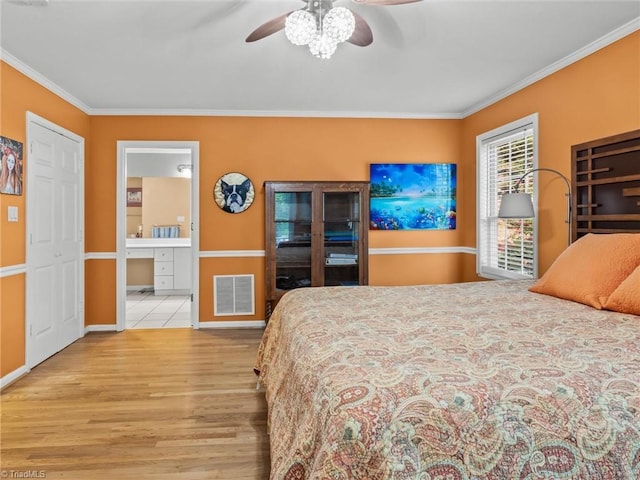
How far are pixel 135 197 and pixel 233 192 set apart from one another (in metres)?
3.62

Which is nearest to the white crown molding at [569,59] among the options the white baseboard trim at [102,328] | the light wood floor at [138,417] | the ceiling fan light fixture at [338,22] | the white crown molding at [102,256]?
the ceiling fan light fixture at [338,22]

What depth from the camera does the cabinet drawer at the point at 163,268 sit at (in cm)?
Result: 669

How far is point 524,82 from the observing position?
3535 mm

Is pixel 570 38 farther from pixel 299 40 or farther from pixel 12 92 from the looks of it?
pixel 12 92

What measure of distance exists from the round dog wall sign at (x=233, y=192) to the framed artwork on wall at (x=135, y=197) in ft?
11.3

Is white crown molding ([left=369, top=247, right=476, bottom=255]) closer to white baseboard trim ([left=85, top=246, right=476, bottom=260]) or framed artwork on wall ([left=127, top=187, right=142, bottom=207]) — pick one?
white baseboard trim ([left=85, top=246, right=476, bottom=260])

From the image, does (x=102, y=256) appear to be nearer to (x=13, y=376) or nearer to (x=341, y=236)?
(x=13, y=376)

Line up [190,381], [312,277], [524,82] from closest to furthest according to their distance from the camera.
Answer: [190,381] → [524,82] → [312,277]

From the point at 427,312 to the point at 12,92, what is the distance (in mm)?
3388

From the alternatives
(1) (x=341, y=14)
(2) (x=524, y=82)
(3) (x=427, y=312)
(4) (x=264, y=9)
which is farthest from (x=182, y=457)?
(2) (x=524, y=82)

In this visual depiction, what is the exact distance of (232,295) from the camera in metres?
4.61

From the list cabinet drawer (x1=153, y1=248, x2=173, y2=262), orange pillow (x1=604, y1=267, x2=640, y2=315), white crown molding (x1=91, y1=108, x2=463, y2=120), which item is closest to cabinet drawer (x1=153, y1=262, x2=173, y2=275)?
cabinet drawer (x1=153, y1=248, x2=173, y2=262)

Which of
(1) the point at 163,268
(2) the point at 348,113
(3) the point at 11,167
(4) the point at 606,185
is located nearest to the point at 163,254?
(1) the point at 163,268

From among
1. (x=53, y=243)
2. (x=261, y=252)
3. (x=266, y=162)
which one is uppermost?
(x=266, y=162)
